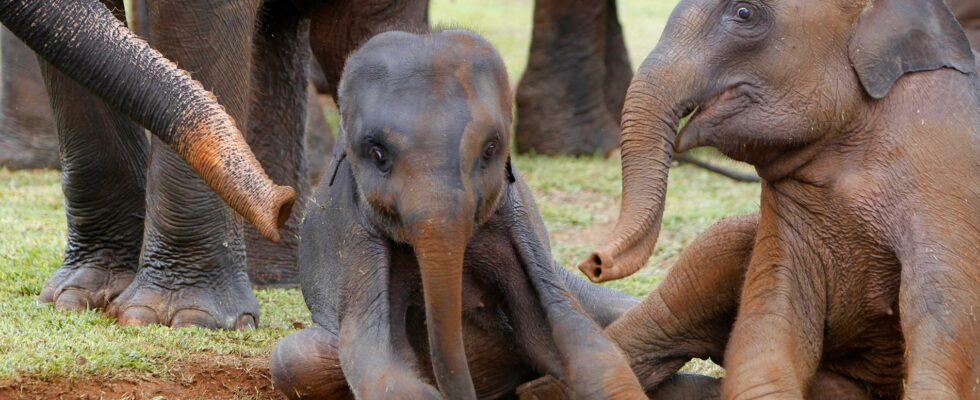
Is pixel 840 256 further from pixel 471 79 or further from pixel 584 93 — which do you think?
pixel 584 93

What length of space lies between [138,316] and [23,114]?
4.22 m

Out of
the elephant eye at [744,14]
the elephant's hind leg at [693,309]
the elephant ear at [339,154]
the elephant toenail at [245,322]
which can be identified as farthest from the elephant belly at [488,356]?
the elephant toenail at [245,322]

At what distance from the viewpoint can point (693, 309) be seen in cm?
491

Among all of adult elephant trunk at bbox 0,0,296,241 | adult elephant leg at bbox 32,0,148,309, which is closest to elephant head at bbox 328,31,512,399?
adult elephant trunk at bbox 0,0,296,241

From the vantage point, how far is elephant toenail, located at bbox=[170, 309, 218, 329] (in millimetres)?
5770

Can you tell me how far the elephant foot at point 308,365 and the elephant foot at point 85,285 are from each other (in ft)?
Result: 5.04

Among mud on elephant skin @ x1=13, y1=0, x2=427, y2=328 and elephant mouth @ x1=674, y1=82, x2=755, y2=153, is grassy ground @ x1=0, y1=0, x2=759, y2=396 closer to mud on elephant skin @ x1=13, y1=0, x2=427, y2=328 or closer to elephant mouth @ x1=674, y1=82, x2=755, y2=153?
mud on elephant skin @ x1=13, y1=0, x2=427, y2=328

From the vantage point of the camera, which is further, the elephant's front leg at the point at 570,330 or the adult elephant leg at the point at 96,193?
the adult elephant leg at the point at 96,193

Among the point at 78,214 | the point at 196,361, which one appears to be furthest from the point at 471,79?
the point at 78,214

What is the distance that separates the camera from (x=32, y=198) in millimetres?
8398

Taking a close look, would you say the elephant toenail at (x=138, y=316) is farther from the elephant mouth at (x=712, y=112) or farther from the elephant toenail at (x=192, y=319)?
the elephant mouth at (x=712, y=112)

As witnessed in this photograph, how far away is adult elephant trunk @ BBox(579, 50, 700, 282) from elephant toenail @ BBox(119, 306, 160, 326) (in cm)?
210

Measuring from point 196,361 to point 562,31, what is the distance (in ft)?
19.3

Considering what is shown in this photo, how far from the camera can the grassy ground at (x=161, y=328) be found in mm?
5055
